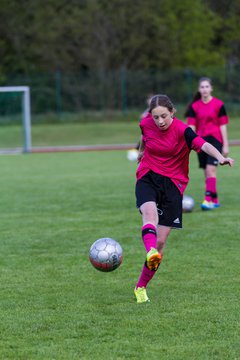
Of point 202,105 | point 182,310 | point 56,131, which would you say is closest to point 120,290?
point 182,310

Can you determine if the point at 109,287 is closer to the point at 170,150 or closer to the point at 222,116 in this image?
the point at 170,150

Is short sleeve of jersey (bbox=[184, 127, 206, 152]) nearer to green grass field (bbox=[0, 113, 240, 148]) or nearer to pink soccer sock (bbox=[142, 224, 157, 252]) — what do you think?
pink soccer sock (bbox=[142, 224, 157, 252])

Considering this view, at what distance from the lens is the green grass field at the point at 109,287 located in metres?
5.48

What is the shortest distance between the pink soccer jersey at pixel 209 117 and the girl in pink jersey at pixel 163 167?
5306 millimetres

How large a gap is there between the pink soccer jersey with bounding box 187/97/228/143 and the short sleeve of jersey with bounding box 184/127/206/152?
214 inches

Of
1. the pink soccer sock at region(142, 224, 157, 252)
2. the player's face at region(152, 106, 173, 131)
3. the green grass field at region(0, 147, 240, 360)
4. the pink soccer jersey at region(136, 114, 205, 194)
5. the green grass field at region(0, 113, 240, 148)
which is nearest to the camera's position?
the green grass field at region(0, 147, 240, 360)

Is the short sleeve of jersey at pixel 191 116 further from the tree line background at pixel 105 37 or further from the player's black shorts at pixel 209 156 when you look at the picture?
the tree line background at pixel 105 37

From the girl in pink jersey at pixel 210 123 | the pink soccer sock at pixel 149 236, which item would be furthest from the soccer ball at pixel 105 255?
the girl in pink jersey at pixel 210 123

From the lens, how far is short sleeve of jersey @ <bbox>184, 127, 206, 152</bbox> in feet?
22.5

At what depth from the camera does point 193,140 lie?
692 cm

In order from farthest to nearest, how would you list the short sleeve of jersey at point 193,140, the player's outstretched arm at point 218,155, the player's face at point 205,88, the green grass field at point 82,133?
the green grass field at point 82,133 → the player's face at point 205,88 → the short sleeve of jersey at point 193,140 → the player's outstretched arm at point 218,155

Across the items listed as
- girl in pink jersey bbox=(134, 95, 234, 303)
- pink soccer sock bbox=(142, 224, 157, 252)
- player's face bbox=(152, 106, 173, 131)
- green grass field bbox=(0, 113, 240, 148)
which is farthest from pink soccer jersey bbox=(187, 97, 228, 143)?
green grass field bbox=(0, 113, 240, 148)

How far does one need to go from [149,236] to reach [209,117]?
6058 mm

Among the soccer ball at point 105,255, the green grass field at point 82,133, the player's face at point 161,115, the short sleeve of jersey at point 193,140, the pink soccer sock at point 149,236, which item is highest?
the player's face at point 161,115
